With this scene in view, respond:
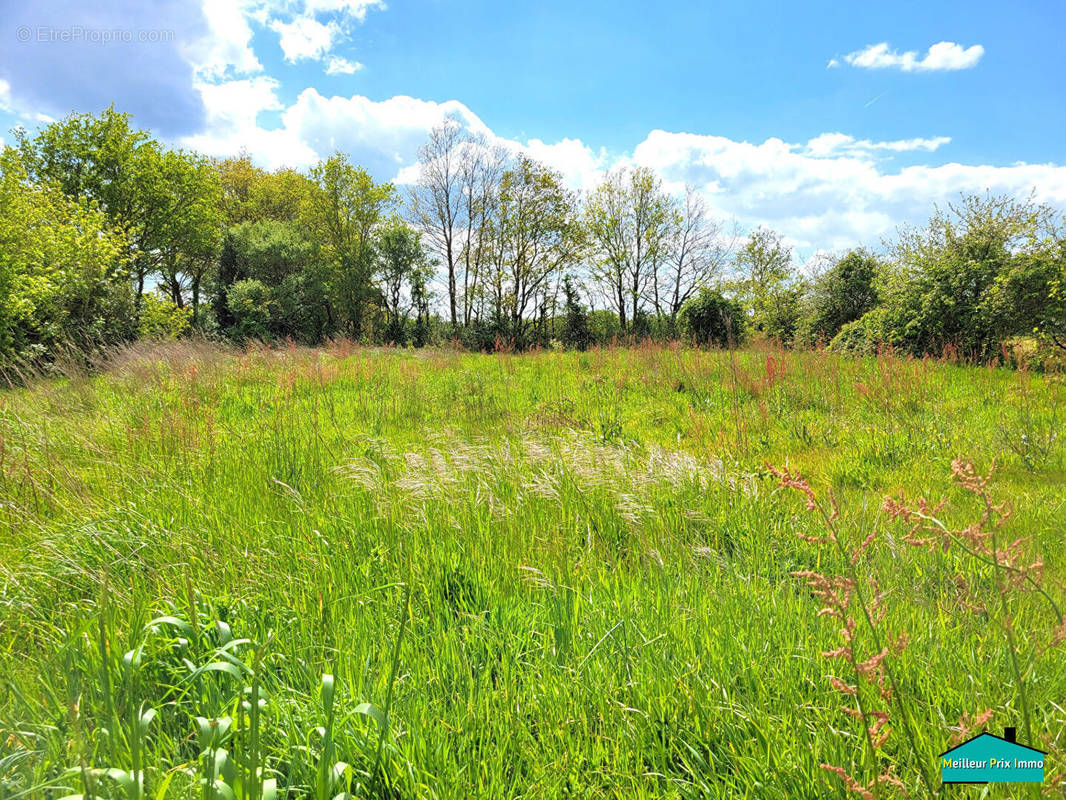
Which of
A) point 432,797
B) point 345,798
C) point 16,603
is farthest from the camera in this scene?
point 16,603

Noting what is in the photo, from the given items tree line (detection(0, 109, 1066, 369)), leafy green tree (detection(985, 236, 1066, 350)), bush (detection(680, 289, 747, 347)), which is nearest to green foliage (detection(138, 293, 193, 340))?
tree line (detection(0, 109, 1066, 369))

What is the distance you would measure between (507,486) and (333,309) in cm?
3484

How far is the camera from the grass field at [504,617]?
132cm

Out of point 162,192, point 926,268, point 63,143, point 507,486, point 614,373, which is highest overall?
point 63,143

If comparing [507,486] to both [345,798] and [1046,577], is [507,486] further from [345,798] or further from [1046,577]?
[1046,577]

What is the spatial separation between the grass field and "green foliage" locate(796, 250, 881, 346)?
15.0 m

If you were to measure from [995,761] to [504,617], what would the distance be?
5.17 feet

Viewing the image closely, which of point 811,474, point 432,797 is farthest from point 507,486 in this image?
point 811,474

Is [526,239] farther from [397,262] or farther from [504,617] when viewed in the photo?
[504,617]

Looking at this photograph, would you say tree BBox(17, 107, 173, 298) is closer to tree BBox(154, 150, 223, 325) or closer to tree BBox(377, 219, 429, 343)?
tree BBox(154, 150, 223, 325)

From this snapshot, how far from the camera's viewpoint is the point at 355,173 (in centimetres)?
3262

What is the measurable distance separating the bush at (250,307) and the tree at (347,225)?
14.7 feet

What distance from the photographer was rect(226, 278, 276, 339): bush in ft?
94.9

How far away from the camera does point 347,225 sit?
33.5m
